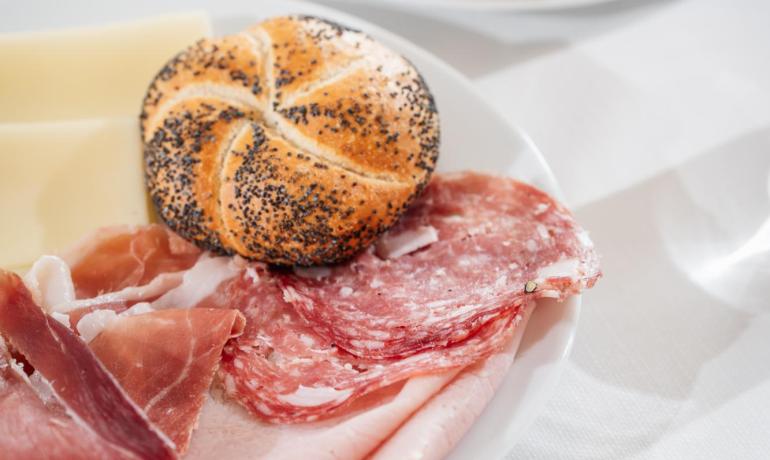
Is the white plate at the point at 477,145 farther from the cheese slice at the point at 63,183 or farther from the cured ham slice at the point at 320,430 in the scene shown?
the cheese slice at the point at 63,183

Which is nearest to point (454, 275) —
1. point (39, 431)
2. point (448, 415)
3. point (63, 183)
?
point (448, 415)

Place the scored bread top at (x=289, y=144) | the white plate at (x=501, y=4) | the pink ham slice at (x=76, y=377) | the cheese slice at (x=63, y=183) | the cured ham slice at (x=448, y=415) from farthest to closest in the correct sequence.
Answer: the white plate at (x=501, y=4) < the cheese slice at (x=63, y=183) < the scored bread top at (x=289, y=144) < the cured ham slice at (x=448, y=415) < the pink ham slice at (x=76, y=377)

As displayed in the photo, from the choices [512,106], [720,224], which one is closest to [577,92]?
[512,106]

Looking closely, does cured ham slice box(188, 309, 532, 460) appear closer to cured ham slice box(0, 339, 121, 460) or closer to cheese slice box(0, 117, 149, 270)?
cured ham slice box(0, 339, 121, 460)

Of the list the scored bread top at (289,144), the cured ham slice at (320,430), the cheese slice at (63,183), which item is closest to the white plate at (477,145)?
the cured ham slice at (320,430)

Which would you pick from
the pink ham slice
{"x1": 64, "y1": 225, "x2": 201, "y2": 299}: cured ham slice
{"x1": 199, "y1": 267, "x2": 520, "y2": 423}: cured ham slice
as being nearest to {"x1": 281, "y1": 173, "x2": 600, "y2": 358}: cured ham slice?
{"x1": 199, "y1": 267, "x2": 520, "y2": 423}: cured ham slice

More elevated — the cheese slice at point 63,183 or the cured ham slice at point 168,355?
the cheese slice at point 63,183

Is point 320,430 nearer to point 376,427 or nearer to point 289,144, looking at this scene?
point 376,427
